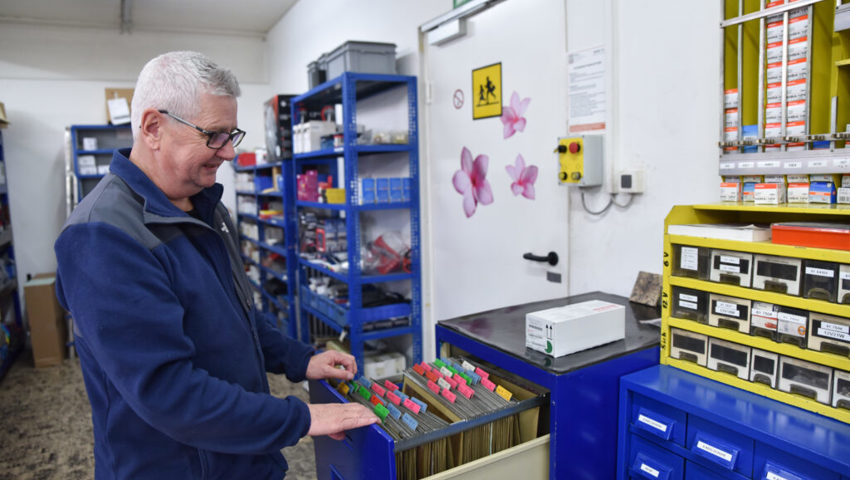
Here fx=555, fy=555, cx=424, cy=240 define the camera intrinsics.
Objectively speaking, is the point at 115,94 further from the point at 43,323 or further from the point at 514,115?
the point at 514,115

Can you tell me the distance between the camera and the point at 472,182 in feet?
10.1

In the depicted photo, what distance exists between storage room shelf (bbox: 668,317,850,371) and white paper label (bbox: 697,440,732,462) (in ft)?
0.91

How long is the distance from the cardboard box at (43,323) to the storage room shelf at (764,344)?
17.3 ft

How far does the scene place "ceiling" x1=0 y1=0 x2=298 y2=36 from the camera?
534cm

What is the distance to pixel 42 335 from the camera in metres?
4.92

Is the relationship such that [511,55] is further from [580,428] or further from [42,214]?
[42,214]

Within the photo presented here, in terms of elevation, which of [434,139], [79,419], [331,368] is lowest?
[79,419]

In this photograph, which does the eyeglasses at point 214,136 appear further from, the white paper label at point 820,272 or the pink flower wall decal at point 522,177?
the pink flower wall decal at point 522,177

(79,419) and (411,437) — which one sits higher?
(411,437)

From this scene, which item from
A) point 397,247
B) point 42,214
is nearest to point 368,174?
point 397,247

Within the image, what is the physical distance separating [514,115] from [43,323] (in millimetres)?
4627

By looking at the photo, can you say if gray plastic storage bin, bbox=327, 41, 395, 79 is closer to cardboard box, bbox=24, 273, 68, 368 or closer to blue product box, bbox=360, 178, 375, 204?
blue product box, bbox=360, 178, 375, 204

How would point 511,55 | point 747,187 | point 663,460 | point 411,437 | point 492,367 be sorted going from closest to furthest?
point 411,437
point 663,460
point 747,187
point 492,367
point 511,55

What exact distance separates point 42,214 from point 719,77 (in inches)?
263
